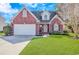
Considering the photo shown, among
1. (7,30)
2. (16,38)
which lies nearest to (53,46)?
(16,38)

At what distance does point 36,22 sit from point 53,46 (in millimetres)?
352

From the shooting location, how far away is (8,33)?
2432mm

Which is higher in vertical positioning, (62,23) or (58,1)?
(58,1)

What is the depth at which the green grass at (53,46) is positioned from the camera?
238cm

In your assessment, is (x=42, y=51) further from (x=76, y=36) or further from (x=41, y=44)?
(x=76, y=36)

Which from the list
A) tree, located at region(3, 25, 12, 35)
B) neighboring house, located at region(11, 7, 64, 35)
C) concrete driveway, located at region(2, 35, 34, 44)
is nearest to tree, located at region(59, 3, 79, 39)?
neighboring house, located at region(11, 7, 64, 35)

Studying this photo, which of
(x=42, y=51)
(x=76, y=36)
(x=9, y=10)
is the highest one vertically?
(x=9, y=10)

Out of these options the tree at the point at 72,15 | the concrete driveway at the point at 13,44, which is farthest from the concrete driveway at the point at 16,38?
the tree at the point at 72,15

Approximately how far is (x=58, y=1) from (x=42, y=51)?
2.03 ft

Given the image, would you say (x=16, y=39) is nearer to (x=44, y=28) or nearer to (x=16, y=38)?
(x=16, y=38)

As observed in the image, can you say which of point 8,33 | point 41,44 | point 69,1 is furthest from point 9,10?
point 69,1

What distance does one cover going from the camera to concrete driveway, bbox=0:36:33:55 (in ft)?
7.79

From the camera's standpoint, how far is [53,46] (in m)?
2.41

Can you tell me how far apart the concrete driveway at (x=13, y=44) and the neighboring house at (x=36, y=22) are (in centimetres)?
7
